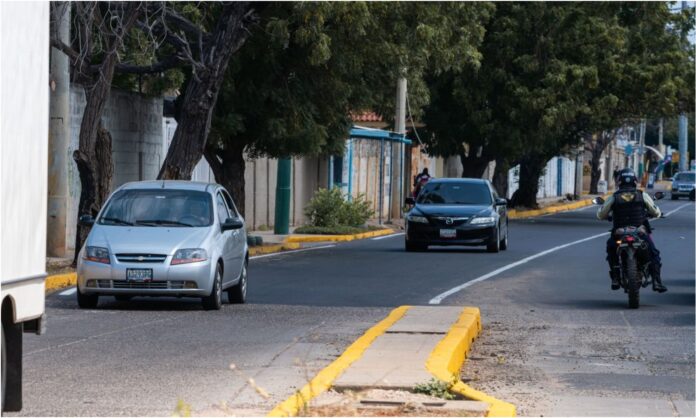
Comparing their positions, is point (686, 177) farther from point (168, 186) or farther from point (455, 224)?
point (168, 186)

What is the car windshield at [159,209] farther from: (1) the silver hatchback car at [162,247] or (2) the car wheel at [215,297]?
(2) the car wheel at [215,297]

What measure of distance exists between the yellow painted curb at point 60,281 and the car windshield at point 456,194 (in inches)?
459

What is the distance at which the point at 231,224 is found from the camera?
1780 cm

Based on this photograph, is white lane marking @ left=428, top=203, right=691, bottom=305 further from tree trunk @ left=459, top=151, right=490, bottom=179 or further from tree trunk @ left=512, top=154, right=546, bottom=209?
tree trunk @ left=512, top=154, right=546, bottom=209

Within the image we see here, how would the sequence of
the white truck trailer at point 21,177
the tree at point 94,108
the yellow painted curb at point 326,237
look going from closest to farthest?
the white truck trailer at point 21,177, the tree at point 94,108, the yellow painted curb at point 326,237

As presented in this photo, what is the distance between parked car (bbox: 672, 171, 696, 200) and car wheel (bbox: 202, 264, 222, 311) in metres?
75.9

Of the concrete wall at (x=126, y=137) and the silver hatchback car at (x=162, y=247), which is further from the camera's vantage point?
the concrete wall at (x=126, y=137)

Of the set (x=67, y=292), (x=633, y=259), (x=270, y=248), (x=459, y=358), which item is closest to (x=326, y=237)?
(x=270, y=248)

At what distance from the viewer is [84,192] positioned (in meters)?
23.3

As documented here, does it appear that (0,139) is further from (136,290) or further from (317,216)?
(317,216)

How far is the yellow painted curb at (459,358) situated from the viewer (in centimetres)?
950

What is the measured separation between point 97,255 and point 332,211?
2138cm

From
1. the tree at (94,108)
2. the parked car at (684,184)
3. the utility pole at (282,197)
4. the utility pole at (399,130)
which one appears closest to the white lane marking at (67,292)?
the tree at (94,108)

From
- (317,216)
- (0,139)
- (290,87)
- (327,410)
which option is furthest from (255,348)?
(317,216)
